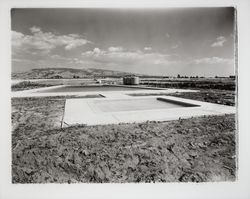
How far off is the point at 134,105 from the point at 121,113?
0.98 feet

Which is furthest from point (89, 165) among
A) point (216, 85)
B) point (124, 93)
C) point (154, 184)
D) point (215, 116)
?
point (216, 85)

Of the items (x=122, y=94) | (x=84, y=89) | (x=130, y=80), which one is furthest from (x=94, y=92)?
(x=130, y=80)

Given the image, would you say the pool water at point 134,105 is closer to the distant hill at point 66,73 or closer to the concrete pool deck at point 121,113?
the concrete pool deck at point 121,113

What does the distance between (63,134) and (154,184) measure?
3.47ft

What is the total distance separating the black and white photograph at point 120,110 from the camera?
255 centimetres

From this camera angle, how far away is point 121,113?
2.86 meters

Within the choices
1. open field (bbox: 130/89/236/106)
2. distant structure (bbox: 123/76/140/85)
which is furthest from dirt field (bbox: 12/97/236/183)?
distant structure (bbox: 123/76/140/85)

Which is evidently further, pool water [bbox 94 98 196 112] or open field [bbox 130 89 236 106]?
pool water [bbox 94 98 196 112]

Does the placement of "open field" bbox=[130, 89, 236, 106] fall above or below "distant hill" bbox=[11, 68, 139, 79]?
below

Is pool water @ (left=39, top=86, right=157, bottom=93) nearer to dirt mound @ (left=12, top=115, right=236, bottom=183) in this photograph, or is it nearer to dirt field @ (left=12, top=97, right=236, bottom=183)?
dirt field @ (left=12, top=97, right=236, bottom=183)

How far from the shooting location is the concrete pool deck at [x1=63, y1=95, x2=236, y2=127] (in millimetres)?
2678

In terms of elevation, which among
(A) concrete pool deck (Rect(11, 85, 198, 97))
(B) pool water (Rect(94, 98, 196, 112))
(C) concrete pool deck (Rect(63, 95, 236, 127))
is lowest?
(C) concrete pool deck (Rect(63, 95, 236, 127))

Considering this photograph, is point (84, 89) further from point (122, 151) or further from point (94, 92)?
point (122, 151)

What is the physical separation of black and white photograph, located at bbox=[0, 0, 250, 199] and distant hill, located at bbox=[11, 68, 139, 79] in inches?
0.4
